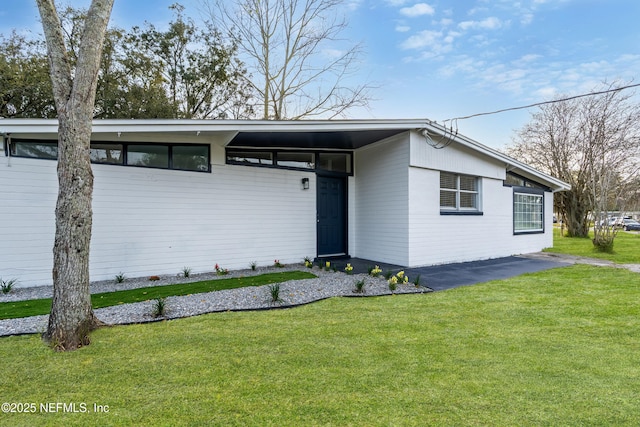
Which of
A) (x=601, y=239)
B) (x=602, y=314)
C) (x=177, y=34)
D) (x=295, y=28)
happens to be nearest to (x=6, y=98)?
(x=177, y=34)

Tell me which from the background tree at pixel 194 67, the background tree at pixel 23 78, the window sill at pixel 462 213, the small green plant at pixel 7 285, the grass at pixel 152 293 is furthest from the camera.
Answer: the background tree at pixel 194 67

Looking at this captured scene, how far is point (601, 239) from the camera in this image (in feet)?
33.7

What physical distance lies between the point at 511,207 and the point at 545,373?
8251mm

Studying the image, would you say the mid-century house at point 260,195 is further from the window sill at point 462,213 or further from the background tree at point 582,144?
the background tree at point 582,144

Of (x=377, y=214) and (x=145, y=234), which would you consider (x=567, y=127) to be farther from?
(x=145, y=234)

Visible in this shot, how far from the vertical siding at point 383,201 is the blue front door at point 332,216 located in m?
0.35

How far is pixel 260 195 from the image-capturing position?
7.32 m

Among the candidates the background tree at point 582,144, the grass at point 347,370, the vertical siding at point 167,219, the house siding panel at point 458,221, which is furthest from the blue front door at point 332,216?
the background tree at point 582,144

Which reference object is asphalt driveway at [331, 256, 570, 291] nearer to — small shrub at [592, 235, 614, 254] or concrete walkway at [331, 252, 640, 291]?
concrete walkway at [331, 252, 640, 291]

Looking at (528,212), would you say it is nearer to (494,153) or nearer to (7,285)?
(494,153)

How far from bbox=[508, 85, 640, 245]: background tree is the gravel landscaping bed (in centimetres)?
1121

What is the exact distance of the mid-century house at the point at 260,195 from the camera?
5301 millimetres

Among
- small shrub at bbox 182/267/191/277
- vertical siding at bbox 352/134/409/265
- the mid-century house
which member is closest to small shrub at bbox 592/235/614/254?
the mid-century house

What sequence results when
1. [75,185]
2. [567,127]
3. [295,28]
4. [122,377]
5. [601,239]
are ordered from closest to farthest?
1. [122,377]
2. [75,185]
3. [601,239]
4. [295,28]
5. [567,127]
